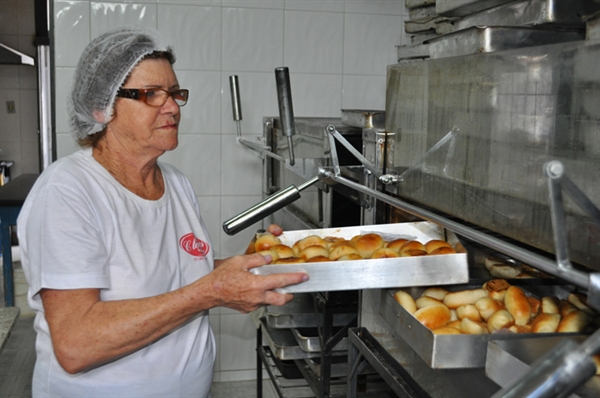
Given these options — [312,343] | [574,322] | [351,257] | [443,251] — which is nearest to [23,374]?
[312,343]

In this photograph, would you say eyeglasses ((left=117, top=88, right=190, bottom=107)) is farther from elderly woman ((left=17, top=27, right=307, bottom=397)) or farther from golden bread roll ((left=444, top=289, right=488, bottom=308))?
golden bread roll ((left=444, top=289, right=488, bottom=308))

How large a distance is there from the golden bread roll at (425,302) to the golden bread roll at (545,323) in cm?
19

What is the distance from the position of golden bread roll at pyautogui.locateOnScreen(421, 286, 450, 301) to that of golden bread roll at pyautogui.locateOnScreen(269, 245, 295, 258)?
296mm

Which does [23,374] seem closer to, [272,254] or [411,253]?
[272,254]

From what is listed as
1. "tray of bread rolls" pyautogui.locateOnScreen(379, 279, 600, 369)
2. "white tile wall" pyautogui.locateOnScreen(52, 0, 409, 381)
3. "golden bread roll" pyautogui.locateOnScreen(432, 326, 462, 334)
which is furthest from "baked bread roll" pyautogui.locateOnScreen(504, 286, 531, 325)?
"white tile wall" pyautogui.locateOnScreen(52, 0, 409, 381)

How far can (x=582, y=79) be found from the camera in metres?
0.92

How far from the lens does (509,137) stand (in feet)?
3.58

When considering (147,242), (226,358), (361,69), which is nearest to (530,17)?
(147,242)

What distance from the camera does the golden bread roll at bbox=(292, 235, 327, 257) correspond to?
4.65ft

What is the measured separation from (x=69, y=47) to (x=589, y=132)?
103 inches

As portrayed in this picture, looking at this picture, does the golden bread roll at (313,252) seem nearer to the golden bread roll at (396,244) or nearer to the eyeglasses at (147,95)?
the golden bread roll at (396,244)

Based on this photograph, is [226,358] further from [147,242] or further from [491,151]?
[491,151]

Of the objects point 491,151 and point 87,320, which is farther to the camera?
point 87,320

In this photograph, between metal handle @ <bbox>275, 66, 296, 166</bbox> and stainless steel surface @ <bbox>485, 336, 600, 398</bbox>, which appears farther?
metal handle @ <bbox>275, 66, 296, 166</bbox>
